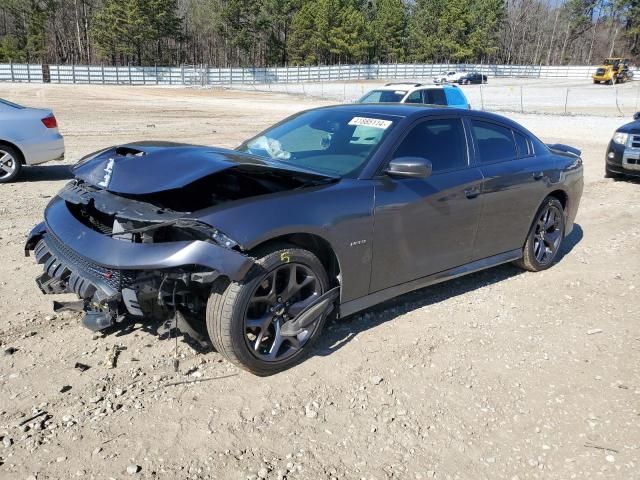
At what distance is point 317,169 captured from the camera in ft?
13.0

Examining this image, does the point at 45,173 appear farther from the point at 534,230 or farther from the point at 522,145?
the point at 534,230

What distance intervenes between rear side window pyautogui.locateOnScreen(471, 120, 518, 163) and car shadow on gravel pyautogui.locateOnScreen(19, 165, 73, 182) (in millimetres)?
6775

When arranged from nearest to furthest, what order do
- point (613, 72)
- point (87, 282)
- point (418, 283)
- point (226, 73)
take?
point (87, 282) → point (418, 283) → point (613, 72) → point (226, 73)

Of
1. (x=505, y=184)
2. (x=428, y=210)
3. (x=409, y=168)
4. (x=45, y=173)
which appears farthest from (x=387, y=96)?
(x=409, y=168)

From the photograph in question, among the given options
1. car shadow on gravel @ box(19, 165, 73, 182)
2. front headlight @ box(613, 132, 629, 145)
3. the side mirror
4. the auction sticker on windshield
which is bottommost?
car shadow on gravel @ box(19, 165, 73, 182)

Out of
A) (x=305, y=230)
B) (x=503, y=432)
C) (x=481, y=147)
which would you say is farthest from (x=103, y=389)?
(x=481, y=147)

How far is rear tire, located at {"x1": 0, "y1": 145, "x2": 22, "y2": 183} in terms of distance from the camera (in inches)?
341

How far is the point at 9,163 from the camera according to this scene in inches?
344

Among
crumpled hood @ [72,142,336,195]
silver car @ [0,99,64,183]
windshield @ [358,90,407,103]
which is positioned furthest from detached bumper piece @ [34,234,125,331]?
windshield @ [358,90,407,103]

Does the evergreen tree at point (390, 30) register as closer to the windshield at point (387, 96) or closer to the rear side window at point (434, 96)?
the windshield at point (387, 96)

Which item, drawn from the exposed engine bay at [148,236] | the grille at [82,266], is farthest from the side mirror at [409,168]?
the grille at [82,266]

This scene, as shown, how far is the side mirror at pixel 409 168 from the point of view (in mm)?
3719

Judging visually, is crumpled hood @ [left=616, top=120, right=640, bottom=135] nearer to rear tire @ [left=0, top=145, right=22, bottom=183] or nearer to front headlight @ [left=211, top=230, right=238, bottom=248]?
front headlight @ [left=211, top=230, right=238, bottom=248]

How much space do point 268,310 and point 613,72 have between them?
198 ft
